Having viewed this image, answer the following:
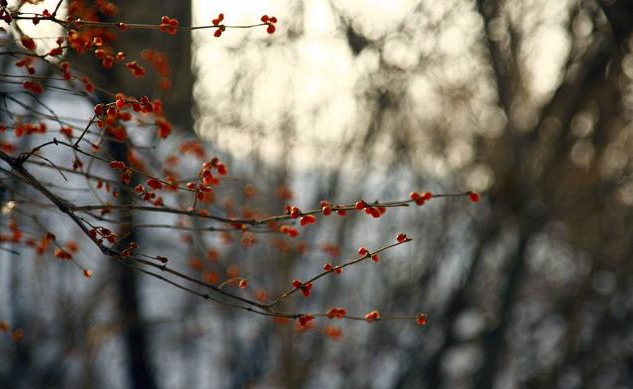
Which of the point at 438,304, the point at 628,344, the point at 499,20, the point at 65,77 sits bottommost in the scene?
the point at 65,77

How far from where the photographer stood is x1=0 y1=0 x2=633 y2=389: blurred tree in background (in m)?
7.60

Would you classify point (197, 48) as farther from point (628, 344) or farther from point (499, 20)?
point (628, 344)

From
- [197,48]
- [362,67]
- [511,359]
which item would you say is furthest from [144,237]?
[511,359]

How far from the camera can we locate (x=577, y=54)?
721 centimetres

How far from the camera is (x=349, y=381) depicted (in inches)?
378

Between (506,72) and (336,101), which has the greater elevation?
(336,101)

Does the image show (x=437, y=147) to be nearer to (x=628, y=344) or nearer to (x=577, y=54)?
(x=577, y=54)

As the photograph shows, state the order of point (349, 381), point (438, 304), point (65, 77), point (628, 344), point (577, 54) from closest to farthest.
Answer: point (65, 77), point (577, 54), point (628, 344), point (438, 304), point (349, 381)

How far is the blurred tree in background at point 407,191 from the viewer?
7602mm

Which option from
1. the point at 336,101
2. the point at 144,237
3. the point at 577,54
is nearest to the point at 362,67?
the point at 336,101

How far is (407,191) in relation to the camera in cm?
982

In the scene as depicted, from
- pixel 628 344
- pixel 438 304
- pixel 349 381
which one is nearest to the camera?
pixel 628 344

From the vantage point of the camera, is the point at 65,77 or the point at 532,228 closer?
the point at 65,77

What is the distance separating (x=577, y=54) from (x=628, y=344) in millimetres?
3250
